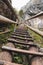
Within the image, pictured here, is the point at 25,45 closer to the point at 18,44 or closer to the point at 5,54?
the point at 18,44

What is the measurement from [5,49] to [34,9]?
17.3 m

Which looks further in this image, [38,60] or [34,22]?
[34,22]

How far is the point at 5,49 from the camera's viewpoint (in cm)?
219

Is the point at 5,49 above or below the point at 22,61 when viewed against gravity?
above

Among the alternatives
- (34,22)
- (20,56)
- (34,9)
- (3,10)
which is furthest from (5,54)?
(34,9)

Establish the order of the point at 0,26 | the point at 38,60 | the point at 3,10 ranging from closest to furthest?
1. the point at 38,60
2. the point at 0,26
3. the point at 3,10

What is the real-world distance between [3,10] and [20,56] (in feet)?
12.1

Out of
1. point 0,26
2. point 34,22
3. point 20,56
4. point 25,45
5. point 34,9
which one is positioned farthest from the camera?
point 34,9

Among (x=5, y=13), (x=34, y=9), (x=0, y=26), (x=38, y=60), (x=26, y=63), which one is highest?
(x=34, y=9)

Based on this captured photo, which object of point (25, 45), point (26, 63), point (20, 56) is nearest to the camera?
point (26, 63)

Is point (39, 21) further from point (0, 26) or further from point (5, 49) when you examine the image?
point (5, 49)

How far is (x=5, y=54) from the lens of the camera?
2.07 metres

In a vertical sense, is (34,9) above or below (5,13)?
above

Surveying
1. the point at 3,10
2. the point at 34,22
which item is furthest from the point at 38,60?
the point at 34,22
